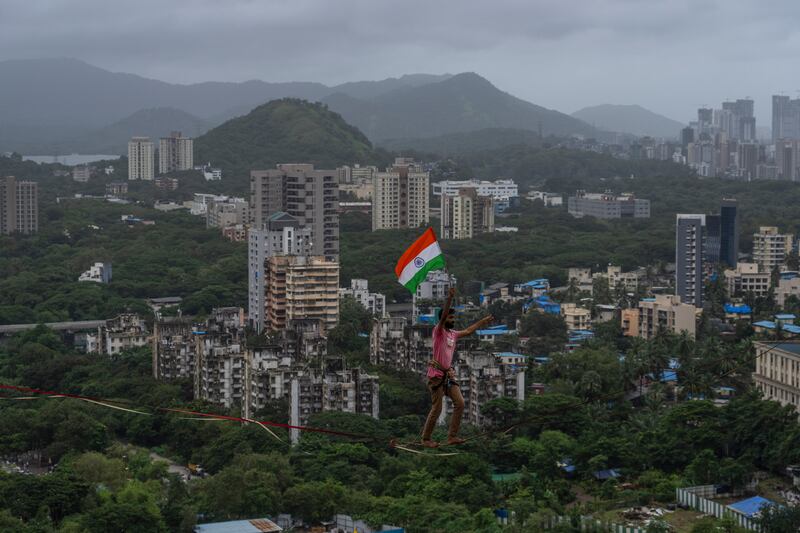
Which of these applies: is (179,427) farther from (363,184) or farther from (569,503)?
(363,184)

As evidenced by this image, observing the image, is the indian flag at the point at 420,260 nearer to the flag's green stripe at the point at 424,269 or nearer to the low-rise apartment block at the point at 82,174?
the flag's green stripe at the point at 424,269

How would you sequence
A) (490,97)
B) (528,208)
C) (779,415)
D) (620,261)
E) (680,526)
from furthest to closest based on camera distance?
(490,97), (528,208), (620,261), (779,415), (680,526)

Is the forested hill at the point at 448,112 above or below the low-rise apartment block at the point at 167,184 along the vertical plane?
above

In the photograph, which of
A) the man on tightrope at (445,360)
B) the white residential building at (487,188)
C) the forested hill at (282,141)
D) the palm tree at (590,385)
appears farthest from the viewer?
the forested hill at (282,141)

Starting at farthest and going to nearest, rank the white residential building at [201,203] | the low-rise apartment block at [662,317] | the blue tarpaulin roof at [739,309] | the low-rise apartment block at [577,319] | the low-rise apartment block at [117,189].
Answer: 1. the low-rise apartment block at [117,189]
2. the white residential building at [201,203]
3. the blue tarpaulin roof at [739,309]
4. the low-rise apartment block at [577,319]
5. the low-rise apartment block at [662,317]

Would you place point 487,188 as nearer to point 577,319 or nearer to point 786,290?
point 786,290

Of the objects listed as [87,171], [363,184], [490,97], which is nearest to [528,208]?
[363,184]

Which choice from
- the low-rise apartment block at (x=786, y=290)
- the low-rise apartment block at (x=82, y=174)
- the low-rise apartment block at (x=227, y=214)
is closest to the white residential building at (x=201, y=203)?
the low-rise apartment block at (x=227, y=214)

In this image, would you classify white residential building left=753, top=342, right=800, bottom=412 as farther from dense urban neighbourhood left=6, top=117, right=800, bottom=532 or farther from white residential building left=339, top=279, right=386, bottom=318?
white residential building left=339, top=279, right=386, bottom=318
